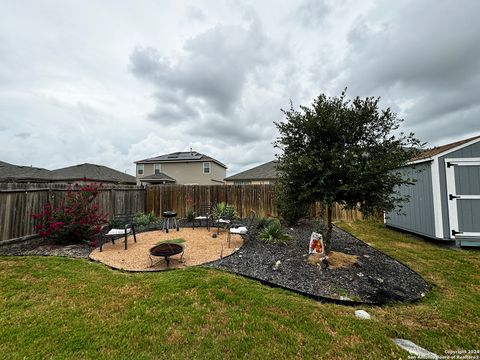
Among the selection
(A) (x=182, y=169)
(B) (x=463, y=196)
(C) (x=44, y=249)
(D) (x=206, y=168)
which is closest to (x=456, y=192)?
(B) (x=463, y=196)

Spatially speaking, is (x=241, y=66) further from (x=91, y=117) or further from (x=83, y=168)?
(x=83, y=168)

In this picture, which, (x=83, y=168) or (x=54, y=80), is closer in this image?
(x=54, y=80)

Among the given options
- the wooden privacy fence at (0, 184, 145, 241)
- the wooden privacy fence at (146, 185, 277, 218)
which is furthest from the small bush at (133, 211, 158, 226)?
the wooden privacy fence at (0, 184, 145, 241)

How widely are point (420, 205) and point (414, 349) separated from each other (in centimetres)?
656

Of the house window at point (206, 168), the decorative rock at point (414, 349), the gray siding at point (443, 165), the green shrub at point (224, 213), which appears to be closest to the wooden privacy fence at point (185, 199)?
the green shrub at point (224, 213)

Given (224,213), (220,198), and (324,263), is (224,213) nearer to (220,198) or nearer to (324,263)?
(220,198)

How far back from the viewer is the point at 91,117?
10.6m

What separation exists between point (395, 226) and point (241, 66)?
9.40m

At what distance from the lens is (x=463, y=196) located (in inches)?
239

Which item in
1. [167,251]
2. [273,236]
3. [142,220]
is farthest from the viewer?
[142,220]

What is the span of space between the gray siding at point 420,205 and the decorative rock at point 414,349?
4.98 meters

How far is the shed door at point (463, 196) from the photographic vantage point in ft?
19.7

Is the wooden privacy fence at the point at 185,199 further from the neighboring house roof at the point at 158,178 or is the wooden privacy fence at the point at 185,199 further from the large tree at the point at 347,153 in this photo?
the neighboring house roof at the point at 158,178

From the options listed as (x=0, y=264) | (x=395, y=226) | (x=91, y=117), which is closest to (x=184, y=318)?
(x=0, y=264)
